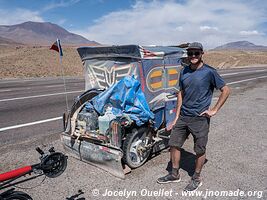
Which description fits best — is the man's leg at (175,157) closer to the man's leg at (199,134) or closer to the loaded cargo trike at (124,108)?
the man's leg at (199,134)

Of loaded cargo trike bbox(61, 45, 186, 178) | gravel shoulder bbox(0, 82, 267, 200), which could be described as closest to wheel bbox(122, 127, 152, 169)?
loaded cargo trike bbox(61, 45, 186, 178)

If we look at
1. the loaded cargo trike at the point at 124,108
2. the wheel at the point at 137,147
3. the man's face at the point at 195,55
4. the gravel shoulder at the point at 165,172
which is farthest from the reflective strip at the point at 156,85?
the gravel shoulder at the point at 165,172

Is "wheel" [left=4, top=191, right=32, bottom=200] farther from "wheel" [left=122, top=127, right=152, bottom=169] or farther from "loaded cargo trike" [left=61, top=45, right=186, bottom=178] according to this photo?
"wheel" [left=122, top=127, right=152, bottom=169]

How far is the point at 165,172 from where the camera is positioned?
465 cm

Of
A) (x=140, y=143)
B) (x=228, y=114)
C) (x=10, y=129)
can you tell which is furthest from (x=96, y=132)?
(x=228, y=114)

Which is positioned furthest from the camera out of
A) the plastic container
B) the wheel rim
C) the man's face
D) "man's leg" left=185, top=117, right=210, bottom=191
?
the wheel rim

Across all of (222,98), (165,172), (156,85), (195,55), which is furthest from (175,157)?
(195,55)

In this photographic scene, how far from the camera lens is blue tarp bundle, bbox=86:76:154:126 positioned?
15.2ft

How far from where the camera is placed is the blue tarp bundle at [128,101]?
4.64 m

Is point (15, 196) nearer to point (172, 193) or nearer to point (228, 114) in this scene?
point (172, 193)

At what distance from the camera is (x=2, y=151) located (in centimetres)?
571

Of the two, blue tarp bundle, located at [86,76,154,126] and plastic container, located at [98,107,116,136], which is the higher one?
blue tarp bundle, located at [86,76,154,126]

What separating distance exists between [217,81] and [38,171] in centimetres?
269

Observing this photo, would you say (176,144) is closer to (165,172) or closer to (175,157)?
(175,157)
